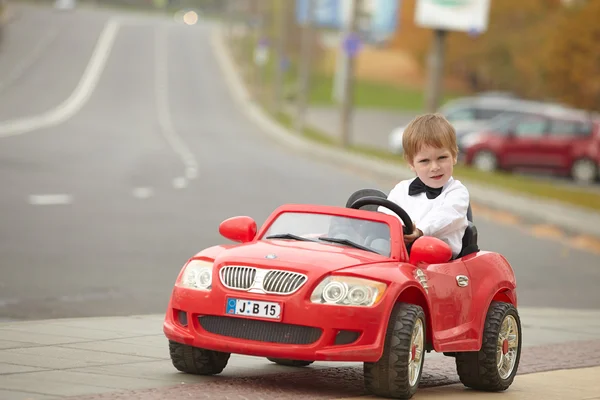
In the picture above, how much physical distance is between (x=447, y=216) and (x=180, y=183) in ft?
64.8

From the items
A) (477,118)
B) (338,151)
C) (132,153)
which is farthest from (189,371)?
(477,118)

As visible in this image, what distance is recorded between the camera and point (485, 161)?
4291cm

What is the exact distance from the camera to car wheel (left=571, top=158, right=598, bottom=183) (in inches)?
1639

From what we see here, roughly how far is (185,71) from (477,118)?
4620cm

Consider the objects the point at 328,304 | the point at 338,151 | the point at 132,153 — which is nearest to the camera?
the point at 328,304

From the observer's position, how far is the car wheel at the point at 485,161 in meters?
42.7

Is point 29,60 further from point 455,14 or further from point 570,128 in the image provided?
point 570,128

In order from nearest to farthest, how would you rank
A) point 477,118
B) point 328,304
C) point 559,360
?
point 328,304, point 559,360, point 477,118

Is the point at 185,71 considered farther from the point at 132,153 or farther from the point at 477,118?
the point at 132,153

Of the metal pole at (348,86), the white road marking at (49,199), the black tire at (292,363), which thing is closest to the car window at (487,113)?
the metal pole at (348,86)

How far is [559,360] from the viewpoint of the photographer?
389 inches

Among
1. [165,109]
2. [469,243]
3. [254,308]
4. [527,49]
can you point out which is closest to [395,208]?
[469,243]

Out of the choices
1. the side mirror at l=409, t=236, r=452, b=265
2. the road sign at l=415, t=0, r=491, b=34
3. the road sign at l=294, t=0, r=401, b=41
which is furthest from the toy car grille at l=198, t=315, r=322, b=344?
the road sign at l=294, t=0, r=401, b=41

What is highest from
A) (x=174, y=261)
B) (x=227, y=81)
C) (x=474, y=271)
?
(x=474, y=271)
